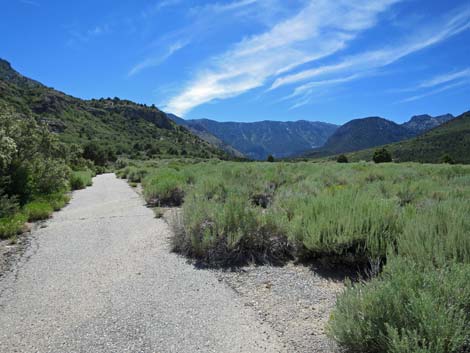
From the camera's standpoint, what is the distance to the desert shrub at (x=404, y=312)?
222 centimetres

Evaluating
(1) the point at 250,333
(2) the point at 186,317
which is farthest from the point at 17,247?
(1) the point at 250,333

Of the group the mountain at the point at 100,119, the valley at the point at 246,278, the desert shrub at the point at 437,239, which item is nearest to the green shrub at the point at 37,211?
the valley at the point at 246,278

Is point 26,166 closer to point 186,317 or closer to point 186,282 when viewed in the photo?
point 186,282

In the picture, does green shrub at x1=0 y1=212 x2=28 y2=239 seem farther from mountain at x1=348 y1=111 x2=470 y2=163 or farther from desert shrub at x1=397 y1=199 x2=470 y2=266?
mountain at x1=348 y1=111 x2=470 y2=163

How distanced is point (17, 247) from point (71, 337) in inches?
175

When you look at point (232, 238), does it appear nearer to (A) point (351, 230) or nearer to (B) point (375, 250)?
(A) point (351, 230)

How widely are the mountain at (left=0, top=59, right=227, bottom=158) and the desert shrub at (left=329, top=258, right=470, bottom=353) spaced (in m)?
65.7

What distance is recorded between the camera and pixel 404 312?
8.11ft

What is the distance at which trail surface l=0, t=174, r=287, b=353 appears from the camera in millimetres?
3051

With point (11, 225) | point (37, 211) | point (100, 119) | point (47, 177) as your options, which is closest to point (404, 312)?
point (11, 225)

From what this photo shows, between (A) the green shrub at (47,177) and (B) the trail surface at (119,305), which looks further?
(A) the green shrub at (47,177)

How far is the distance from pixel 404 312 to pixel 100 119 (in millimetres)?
112916

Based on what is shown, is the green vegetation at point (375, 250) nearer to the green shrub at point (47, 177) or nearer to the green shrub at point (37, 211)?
the green shrub at point (37, 211)

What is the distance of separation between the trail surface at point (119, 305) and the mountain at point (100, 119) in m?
61.3
